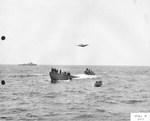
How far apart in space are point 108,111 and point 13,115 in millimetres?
9015

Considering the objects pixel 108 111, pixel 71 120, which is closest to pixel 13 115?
pixel 71 120

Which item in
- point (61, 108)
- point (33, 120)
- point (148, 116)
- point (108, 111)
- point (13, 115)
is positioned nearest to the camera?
point (148, 116)

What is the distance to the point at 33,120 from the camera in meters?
27.7

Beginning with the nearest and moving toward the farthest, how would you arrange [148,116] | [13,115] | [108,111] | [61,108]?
[148,116] < [13,115] < [108,111] < [61,108]

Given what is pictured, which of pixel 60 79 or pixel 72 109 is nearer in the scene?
pixel 72 109

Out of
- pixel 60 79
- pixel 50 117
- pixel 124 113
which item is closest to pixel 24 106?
pixel 50 117

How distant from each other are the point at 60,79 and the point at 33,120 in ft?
190

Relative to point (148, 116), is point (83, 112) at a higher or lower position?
lower

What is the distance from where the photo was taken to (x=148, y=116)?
39.6 feet

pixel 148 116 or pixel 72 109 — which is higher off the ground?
pixel 148 116

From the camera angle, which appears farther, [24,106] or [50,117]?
[24,106]

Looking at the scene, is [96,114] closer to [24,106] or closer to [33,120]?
[33,120]

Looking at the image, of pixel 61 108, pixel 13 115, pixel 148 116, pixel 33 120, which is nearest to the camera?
pixel 148 116

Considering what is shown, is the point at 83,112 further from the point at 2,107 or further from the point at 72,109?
the point at 2,107
